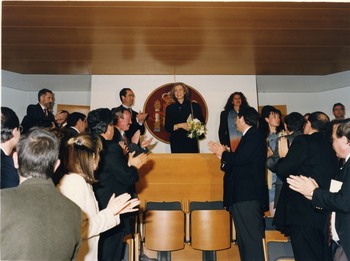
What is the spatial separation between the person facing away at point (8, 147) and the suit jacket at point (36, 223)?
560 millimetres

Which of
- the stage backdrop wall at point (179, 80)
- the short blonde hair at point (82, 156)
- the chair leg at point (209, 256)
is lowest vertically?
the chair leg at point (209, 256)

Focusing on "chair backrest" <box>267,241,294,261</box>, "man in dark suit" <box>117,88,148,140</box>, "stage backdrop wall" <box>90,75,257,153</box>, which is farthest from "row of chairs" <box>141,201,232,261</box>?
"stage backdrop wall" <box>90,75,257,153</box>

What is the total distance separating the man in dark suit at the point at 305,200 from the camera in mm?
3113

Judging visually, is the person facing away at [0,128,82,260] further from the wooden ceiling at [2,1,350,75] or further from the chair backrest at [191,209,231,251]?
the wooden ceiling at [2,1,350,75]

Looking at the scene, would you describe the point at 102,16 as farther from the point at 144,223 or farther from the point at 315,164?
the point at 315,164

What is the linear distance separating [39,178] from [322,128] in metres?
2.44

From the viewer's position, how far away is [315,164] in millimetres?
3146

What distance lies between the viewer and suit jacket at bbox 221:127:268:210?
3.64 meters

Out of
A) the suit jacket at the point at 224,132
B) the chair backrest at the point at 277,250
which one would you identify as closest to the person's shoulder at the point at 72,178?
the chair backrest at the point at 277,250

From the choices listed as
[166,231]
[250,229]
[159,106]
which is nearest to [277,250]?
[250,229]

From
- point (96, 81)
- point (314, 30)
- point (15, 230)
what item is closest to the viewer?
point (15, 230)

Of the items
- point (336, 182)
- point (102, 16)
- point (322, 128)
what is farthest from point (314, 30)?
point (336, 182)

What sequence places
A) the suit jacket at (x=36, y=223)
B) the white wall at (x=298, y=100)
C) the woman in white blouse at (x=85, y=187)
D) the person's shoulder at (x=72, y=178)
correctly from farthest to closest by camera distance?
the white wall at (x=298, y=100), the person's shoulder at (x=72, y=178), the woman in white blouse at (x=85, y=187), the suit jacket at (x=36, y=223)

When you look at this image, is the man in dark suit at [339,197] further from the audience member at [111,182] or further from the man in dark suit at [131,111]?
the man in dark suit at [131,111]
